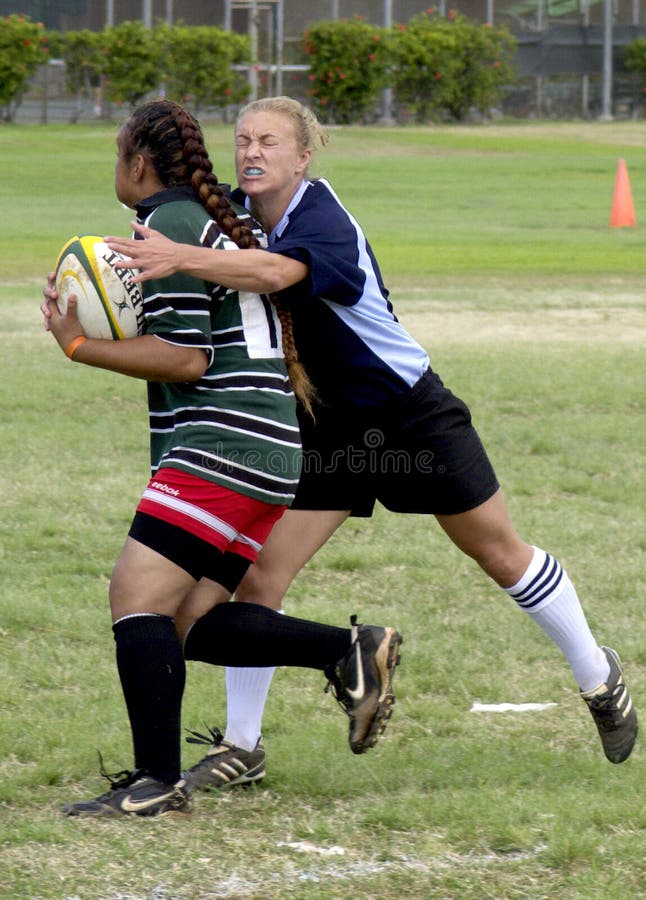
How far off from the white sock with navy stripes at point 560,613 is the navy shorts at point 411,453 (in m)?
0.32

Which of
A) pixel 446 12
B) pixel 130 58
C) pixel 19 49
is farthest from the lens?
pixel 446 12

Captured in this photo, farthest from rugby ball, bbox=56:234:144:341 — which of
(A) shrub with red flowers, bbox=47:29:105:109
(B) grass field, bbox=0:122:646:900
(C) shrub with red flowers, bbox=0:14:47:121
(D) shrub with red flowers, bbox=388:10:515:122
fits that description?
(D) shrub with red flowers, bbox=388:10:515:122

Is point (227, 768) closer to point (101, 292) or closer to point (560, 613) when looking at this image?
point (560, 613)

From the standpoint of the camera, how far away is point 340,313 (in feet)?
13.6

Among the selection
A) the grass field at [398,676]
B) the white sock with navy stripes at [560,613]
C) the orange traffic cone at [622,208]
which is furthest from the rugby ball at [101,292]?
the orange traffic cone at [622,208]

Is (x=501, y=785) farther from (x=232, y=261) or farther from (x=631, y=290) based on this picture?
(x=631, y=290)

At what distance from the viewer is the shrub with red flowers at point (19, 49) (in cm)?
3472

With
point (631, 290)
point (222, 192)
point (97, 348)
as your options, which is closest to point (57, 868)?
point (97, 348)

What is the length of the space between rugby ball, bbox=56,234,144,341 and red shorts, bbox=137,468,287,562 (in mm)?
392

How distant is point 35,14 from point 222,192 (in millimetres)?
36458

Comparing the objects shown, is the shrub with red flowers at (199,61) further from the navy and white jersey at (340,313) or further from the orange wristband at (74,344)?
the orange wristband at (74,344)

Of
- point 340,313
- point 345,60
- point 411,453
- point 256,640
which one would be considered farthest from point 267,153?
point 345,60

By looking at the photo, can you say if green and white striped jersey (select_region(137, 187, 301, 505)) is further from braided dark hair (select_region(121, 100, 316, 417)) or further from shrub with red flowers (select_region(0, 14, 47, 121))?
A: shrub with red flowers (select_region(0, 14, 47, 121))

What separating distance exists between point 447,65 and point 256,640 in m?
38.5
